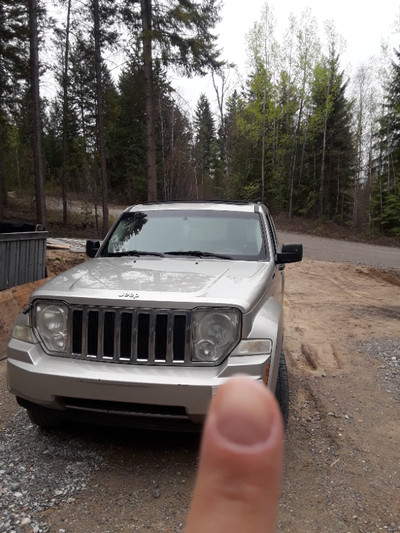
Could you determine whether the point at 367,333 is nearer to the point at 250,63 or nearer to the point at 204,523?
the point at 204,523

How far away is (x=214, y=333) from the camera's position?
2.81 metres

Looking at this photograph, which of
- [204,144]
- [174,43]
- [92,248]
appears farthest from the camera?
[204,144]

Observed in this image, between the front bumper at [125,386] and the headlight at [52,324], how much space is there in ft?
0.32

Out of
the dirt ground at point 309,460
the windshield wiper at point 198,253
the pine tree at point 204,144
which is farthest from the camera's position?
the pine tree at point 204,144

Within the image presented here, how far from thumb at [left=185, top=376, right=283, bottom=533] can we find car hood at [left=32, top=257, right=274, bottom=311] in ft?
7.26

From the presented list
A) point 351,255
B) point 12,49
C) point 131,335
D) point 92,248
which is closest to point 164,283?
point 131,335

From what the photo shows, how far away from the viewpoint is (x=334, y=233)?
2633cm

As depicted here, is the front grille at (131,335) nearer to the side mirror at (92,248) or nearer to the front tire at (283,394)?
the front tire at (283,394)

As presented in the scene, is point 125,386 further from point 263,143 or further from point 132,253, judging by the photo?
point 263,143

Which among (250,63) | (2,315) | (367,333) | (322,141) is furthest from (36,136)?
(322,141)

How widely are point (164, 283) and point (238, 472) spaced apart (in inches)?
102

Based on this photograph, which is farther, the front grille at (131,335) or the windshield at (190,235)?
the windshield at (190,235)

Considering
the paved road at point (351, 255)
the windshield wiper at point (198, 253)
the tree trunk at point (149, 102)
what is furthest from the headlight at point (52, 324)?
the paved road at point (351, 255)

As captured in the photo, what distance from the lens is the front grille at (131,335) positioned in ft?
9.12
